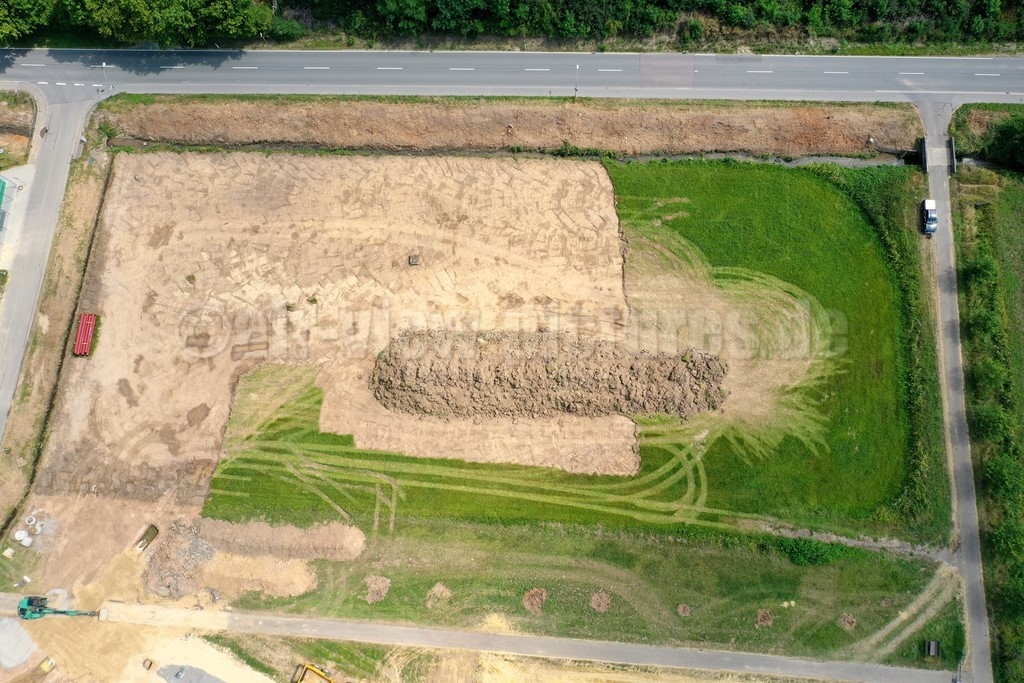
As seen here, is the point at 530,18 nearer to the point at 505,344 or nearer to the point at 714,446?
the point at 505,344

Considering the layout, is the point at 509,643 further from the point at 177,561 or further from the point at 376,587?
the point at 177,561

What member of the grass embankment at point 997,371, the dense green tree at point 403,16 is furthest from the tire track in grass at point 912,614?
the dense green tree at point 403,16

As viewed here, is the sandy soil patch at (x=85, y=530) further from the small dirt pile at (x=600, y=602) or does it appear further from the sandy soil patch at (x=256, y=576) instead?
the small dirt pile at (x=600, y=602)

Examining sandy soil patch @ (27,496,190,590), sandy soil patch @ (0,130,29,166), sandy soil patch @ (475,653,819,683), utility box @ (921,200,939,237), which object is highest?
sandy soil patch @ (0,130,29,166)

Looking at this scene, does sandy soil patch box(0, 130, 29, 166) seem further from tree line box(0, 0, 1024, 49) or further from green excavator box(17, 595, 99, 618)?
green excavator box(17, 595, 99, 618)

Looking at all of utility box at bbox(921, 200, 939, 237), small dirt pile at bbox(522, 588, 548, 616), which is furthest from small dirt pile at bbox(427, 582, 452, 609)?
utility box at bbox(921, 200, 939, 237)

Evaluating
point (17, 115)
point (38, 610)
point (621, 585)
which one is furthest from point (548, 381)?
point (17, 115)
